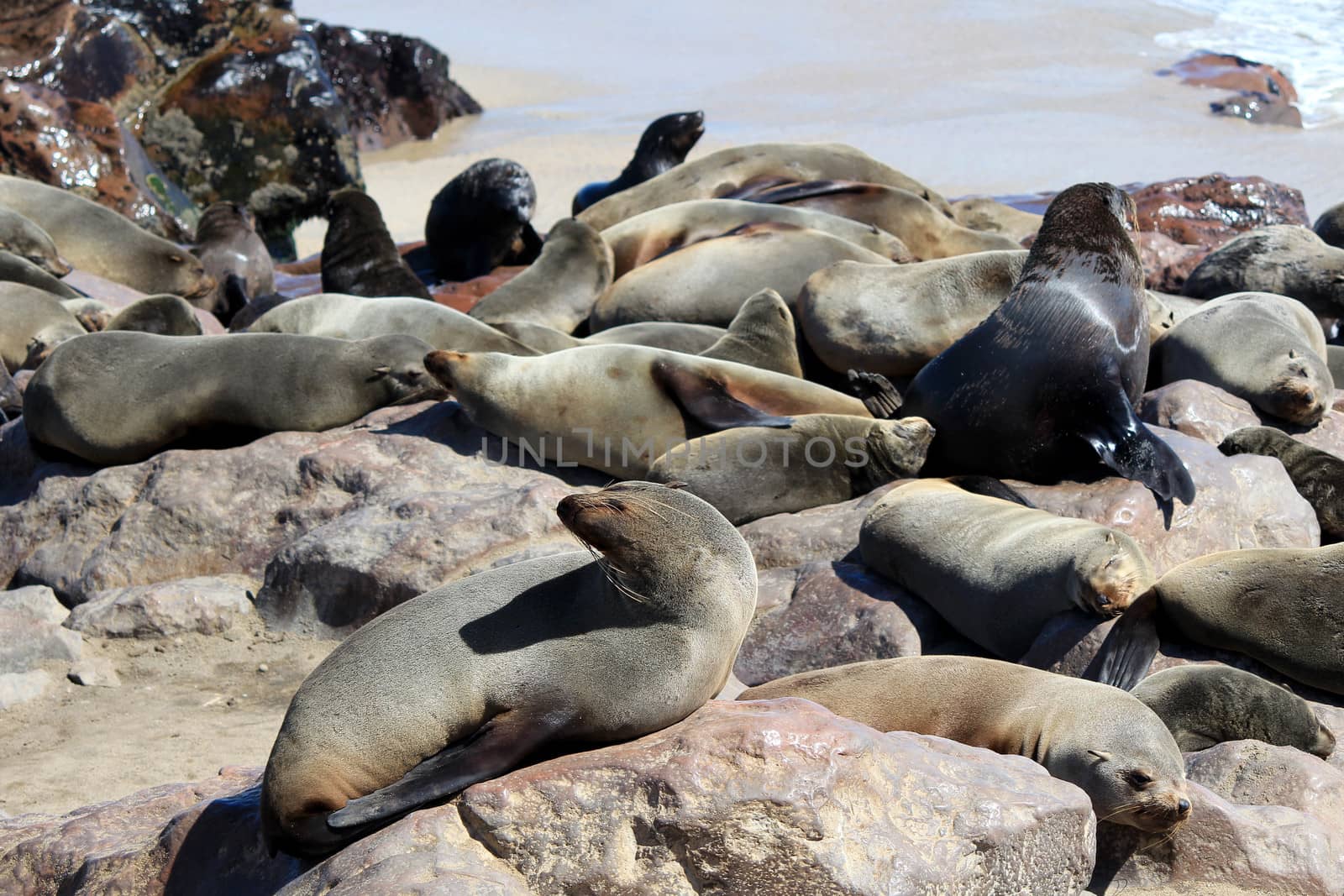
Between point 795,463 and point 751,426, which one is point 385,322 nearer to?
point 751,426

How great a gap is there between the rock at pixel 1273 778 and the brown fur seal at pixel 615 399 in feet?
8.31

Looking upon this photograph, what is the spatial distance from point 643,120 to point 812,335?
19.2 metres

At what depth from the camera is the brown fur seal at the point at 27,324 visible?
7934mm

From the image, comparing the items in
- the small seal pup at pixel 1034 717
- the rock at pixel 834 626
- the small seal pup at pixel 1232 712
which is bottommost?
the rock at pixel 834 626

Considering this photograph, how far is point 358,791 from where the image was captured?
10.0ft

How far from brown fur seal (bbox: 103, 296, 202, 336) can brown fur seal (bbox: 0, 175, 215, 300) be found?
83.9 inches

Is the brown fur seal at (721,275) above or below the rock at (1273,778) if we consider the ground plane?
above

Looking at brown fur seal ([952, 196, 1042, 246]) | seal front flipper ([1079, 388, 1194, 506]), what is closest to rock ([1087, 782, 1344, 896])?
seal front flipper ([1079, 388, 1194, 506])

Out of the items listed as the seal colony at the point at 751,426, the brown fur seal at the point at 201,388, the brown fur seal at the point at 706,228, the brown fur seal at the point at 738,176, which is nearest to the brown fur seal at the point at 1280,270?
the seal colony at the point at 751,426

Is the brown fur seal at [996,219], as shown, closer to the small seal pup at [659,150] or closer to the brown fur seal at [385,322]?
the small seal pup at [659,150]

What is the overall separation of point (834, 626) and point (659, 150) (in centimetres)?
773

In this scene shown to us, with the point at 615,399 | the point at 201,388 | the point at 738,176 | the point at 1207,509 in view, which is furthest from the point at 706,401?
the point at 738,176

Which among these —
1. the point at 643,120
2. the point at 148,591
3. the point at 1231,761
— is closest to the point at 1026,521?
the point at 1231,761

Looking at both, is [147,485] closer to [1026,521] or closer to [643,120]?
[1026,521]
